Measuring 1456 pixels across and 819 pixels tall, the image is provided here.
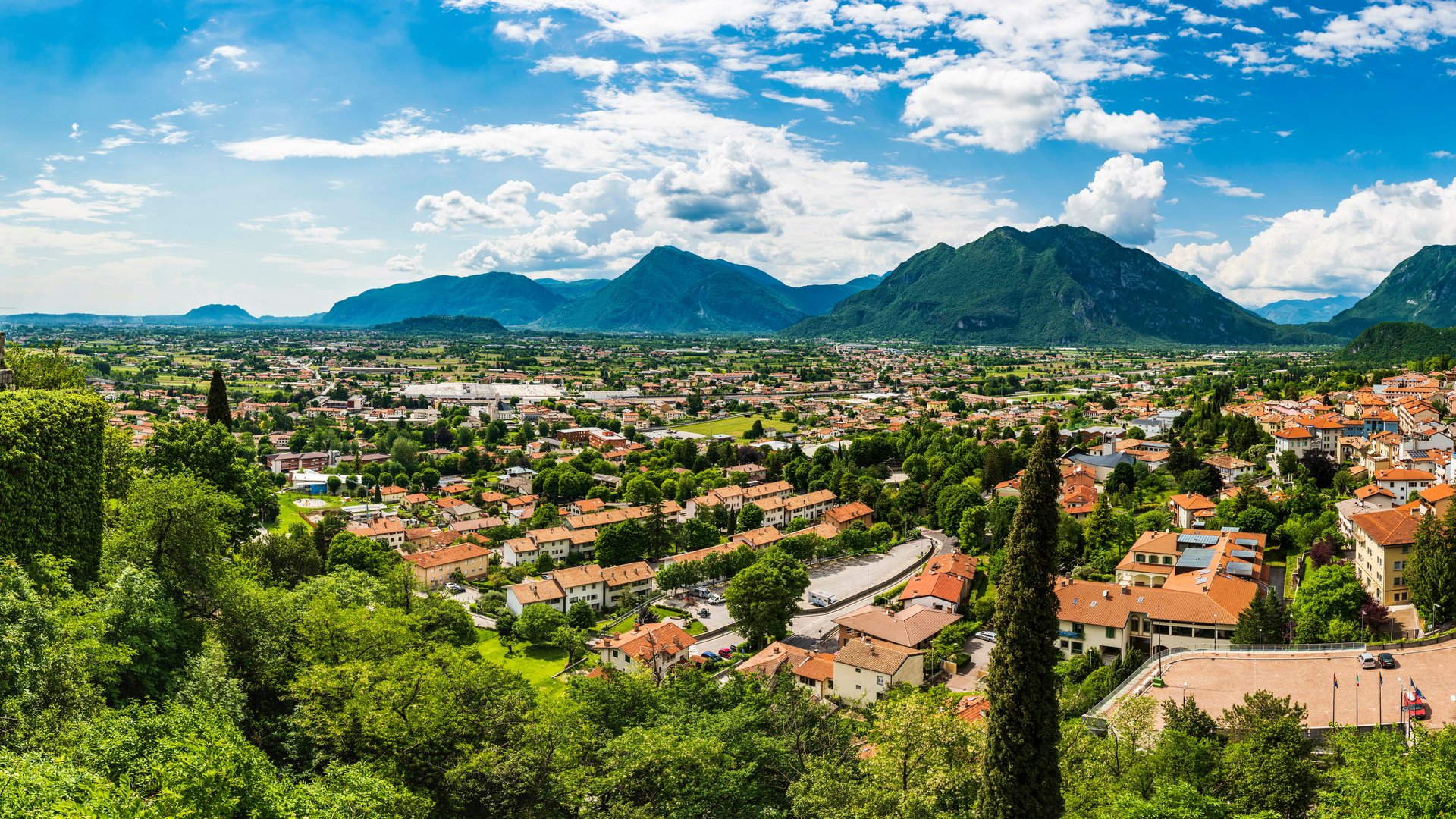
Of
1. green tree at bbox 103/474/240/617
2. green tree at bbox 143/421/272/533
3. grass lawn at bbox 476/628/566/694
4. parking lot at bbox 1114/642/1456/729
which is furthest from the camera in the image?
grass lawn at bbox 476/628/566/694

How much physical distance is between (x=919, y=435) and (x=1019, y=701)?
57314 mm

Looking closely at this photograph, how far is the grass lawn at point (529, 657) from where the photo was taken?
2936 cm

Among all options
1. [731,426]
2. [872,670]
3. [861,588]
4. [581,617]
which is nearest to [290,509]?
[581,617]

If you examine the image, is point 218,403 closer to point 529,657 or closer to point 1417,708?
point 529,657

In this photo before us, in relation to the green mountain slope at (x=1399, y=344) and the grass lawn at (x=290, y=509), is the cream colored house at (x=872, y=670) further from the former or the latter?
the green mountain slope at (x=1399, y=344)

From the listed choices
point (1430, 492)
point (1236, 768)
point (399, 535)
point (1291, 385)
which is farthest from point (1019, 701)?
point (1291, 385)

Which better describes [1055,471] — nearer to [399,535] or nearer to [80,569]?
[80,569]

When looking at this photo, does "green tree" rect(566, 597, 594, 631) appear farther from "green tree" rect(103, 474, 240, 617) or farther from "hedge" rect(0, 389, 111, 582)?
"hedge" rect(0, 389, 111, 582)

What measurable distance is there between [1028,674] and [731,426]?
261 ft

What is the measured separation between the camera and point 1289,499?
36.4m

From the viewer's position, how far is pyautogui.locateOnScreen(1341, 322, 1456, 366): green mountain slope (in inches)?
4155

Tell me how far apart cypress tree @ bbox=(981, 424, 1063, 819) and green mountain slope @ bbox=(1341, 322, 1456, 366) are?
376ft

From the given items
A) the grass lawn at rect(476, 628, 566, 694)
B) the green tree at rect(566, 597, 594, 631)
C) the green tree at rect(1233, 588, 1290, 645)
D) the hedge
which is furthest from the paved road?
the hedge

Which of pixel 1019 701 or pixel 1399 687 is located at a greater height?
pixel 1019 701
